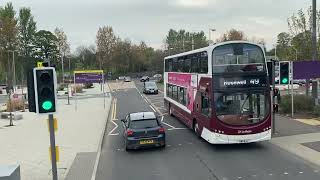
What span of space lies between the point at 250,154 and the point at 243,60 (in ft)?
11.7

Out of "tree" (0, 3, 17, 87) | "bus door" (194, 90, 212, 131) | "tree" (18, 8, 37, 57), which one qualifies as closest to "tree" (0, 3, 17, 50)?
"tree" (0, 3, 17, 87)

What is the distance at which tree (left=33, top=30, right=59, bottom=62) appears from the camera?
94125 mm


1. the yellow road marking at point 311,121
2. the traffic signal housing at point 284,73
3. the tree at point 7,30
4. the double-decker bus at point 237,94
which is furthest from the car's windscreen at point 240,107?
the tree at point 7,30

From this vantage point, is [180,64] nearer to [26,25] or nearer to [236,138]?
[236,138]

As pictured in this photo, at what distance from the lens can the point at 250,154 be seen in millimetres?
16406

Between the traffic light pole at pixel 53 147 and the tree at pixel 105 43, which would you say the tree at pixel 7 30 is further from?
the tree at pixel 105 43

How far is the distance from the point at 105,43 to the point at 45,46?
14.0 meters

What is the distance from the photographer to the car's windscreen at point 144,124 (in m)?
17.7

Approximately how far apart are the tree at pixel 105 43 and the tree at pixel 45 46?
33.3 ft

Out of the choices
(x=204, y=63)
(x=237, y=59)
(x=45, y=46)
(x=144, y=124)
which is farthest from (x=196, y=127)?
(x=45, y=46)

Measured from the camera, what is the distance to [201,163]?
50.0 ft

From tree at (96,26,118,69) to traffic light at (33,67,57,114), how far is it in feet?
310

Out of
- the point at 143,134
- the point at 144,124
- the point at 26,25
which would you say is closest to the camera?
the point at 143,134

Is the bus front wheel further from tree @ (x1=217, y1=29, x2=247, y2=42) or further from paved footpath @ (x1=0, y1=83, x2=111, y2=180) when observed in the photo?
tree @ (x1=217, y1=29, x2=247, y2=42)
